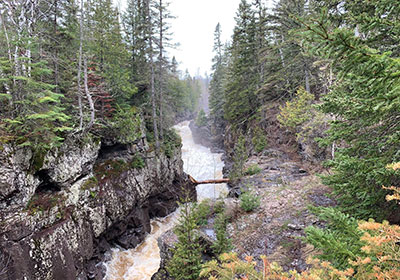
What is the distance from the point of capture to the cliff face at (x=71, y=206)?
7.18m

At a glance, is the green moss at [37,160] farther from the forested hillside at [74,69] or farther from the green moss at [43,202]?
the green moss at [43,202]

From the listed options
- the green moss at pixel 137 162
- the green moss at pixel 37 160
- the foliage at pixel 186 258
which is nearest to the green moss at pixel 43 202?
the green moss at pixel 37 160

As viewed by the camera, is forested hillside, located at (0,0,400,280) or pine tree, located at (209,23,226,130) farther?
pine tree, located at (209,23,226,130)

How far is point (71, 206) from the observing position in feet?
30.5

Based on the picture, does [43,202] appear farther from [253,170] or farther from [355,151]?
[253,170]

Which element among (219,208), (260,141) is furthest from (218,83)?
(219,208)

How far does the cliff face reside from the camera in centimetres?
718

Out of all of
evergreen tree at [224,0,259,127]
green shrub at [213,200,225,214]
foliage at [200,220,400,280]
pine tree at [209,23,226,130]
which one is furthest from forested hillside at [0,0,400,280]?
pine tree at [209,23,226,130]

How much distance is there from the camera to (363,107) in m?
3.23

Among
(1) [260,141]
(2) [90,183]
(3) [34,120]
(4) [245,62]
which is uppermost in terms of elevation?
(4) [245,62]

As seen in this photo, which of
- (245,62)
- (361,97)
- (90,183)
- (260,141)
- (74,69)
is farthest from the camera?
(245,62)

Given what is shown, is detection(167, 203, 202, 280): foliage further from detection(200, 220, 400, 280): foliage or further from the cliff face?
detection(200, 220, 400, 280): foliage

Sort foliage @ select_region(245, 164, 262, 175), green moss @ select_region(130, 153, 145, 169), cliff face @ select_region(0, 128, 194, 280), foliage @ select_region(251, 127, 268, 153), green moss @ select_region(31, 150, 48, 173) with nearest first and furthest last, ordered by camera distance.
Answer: cliff face @ select_region(0, 128, 194, 280)
green moss @ select_region(31, 150, 48, 173)
green moss @ select_region(130, 153, 145, 169)
foliage @ select_region(245, 164, 262, 175)
foliage @ select_region(251, 127, 268, 153)

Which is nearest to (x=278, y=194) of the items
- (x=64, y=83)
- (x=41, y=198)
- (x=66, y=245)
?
(x=66, y=245)
